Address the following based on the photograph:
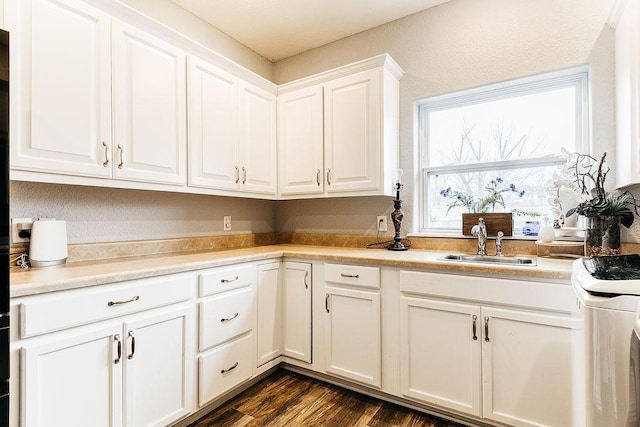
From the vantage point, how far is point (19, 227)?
5.48 feet

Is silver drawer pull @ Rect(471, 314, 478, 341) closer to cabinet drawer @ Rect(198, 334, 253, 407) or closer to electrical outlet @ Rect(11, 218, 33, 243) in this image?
cabinet drawer @ Rect(198, 334, 253, 407)

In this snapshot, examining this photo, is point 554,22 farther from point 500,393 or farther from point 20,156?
point 20,156

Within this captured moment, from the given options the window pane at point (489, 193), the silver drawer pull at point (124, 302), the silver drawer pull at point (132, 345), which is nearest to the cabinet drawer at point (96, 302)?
the silver drawer pull at point (124, 302)

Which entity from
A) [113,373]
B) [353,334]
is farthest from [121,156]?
[353,334]

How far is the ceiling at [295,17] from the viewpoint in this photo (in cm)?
251

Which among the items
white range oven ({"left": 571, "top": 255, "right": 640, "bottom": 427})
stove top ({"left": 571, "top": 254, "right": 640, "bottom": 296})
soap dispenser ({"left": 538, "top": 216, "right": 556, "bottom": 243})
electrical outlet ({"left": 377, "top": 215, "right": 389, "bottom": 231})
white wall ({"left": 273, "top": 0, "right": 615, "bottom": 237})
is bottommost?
white range oven ({"left": 571, "top": 255, "right": 640, "bottom": 427})

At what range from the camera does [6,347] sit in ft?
3.74

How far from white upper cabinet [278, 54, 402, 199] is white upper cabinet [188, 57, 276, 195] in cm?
16

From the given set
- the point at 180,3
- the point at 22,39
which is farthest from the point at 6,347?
the point at 180,3

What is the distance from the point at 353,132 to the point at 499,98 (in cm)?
109

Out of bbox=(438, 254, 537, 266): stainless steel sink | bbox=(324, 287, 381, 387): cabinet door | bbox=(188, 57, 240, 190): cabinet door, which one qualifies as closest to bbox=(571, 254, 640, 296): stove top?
bbox=(438, 254, 537, 266): stainless steel sink

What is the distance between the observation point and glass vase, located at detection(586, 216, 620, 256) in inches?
69.5

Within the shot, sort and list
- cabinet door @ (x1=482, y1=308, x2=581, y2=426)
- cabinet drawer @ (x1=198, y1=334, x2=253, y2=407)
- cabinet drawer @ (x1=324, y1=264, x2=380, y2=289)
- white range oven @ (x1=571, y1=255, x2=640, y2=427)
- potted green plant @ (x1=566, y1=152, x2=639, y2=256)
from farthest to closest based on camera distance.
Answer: cabinet drawer @ (x1=324, y1=264, x2=380, y2=289)
cabinet drawer @ (x1=198, y1=334, x2=253, y2=407)
potted green plant @ (x1=566, y1=152, x2=639, y2=256)
cabinet door @ (x1=482, y1=308, x2=581, y2=426)
white range oven @ (x1=571, y1=255, x2=640, y2=427)

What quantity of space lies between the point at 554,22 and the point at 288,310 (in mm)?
2633
